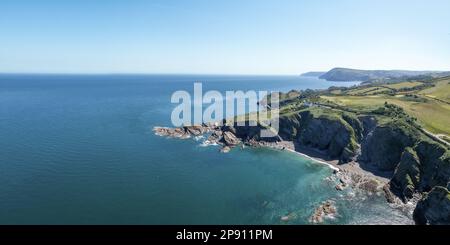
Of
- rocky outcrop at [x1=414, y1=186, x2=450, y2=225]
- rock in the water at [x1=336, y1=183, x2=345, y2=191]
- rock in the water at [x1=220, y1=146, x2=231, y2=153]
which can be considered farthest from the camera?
rock in the water at [x1=220, y1=146, x2=231, y2=153]

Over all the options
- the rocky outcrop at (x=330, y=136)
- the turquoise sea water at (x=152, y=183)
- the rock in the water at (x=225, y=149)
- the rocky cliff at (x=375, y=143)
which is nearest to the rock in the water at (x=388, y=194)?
the rocky cliff at (x=375, y=143)

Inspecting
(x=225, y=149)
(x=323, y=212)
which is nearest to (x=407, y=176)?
(x=323, y=212)

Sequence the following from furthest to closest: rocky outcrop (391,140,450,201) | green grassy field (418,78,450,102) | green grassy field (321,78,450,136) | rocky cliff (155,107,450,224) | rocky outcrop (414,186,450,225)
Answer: green grassy field (418,78,450,102) < green grassy field (321,78,450,136) < rocky outcrop (391,140,450,201) < rocky cliff (155,107,450,224) < rocky outcrop (414,186,450,225)

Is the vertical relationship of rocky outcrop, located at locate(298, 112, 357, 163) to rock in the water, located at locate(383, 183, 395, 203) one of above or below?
above

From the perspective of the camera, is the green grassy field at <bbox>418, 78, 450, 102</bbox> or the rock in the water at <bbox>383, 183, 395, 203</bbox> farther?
the green grassy field at <bbox>418, 78, 450, 102</bbox>

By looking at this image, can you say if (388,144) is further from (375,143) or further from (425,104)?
(425,104)

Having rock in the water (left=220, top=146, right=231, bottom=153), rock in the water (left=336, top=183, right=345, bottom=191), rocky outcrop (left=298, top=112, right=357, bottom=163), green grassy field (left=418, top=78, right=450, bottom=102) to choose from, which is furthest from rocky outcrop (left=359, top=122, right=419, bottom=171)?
green grassy field (left=418, top=78, right=450, bottom=102)

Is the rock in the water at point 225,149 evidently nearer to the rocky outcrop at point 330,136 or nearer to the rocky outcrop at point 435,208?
the rocky outcrop at point 330,136

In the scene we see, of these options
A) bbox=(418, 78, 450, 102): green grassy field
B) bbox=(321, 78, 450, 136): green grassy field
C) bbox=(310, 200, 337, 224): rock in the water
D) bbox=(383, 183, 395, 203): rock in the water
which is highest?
bbox=(418, 78, 450, 102): green grassy field

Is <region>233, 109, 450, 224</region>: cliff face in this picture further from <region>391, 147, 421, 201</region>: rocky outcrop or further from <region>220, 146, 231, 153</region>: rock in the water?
<region>220, 146, 231, 153</region>: rock in the water
